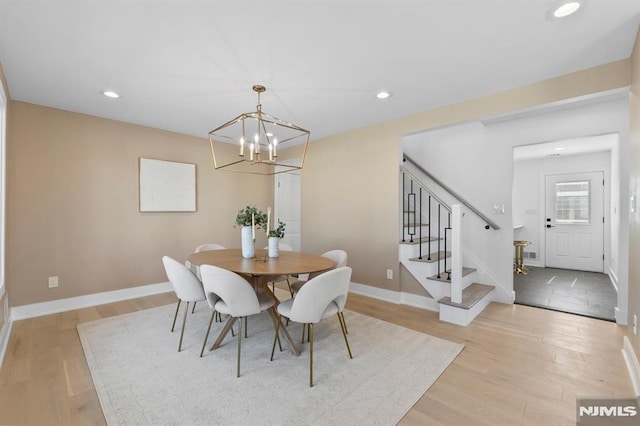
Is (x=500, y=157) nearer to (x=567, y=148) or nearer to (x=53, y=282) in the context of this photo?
(x=567, y=148)

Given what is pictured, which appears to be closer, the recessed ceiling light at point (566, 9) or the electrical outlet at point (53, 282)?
the recessed ceiling light at point (566, 9)

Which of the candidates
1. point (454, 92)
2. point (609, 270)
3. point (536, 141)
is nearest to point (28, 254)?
point (454, 92)

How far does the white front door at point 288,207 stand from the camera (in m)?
5.26

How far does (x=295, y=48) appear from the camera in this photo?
2.02 metres

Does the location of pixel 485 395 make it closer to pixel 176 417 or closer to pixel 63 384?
pixel 176 417

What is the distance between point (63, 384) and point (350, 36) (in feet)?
10.1

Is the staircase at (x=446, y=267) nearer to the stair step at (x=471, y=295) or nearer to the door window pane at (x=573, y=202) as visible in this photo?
the stair step at (x=471, y=295)

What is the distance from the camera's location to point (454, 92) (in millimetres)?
2762

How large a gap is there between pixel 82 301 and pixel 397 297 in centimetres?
392

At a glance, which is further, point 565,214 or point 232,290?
point 565,214

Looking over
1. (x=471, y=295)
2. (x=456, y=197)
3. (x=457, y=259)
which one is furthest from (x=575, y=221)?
(x=457, y=259)

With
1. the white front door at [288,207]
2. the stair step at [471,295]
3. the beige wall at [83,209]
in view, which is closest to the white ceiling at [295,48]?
the beige wall at [83,209]

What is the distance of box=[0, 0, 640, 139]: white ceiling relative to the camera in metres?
1.64

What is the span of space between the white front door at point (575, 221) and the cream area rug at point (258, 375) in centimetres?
511
